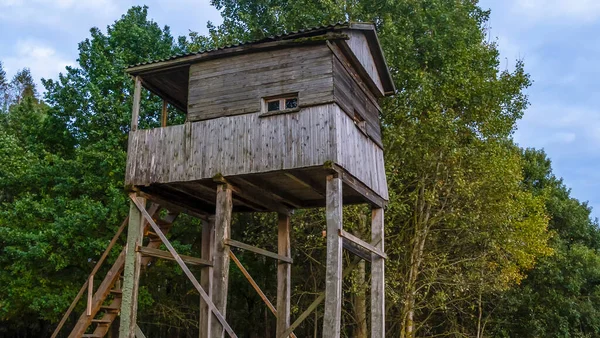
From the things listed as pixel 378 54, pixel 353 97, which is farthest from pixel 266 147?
pixel 378 54

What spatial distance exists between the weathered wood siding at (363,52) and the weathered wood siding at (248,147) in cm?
173

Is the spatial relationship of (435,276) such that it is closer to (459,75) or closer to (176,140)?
(459,75)

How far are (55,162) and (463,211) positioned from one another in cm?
1504

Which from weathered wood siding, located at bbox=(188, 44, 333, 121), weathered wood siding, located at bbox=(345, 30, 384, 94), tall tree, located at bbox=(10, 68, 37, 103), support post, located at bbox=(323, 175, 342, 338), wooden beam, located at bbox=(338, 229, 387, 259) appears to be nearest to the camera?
support post, located at bbox=(323, 175, 342, 338)

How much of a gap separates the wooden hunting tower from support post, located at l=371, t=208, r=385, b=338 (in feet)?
0.08

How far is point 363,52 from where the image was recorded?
13109 millimetres

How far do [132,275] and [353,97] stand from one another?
603 centimetres

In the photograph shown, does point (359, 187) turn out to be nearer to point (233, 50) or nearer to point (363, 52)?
point (363, 52)

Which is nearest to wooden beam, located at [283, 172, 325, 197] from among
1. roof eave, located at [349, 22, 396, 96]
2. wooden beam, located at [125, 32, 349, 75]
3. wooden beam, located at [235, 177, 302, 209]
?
wooden beam, located at [235, 177, 302, 209]

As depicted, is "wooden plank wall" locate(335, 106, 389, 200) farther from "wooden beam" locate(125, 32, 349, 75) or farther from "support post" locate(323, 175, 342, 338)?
"wooden beam" locate(125, 32, 349, 75)

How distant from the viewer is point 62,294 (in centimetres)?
1933

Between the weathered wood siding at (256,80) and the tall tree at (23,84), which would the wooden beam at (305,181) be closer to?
the weathered wood siding at (256,80)

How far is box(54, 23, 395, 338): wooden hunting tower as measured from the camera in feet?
35.1

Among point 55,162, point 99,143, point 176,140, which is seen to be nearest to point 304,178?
point 176,140
